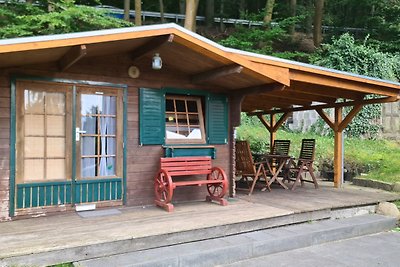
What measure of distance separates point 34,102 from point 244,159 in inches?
140

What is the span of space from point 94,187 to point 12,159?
1064mm

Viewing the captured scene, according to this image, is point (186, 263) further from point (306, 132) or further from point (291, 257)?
point (306, 132)

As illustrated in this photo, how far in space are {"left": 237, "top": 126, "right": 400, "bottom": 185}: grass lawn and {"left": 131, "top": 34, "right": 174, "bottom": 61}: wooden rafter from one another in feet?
19.4

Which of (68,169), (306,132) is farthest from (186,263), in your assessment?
(306,132)

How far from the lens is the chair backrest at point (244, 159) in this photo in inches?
252

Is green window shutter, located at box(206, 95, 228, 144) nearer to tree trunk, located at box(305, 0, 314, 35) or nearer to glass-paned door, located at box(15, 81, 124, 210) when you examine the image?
glass-paned door, located at box(15, 81, 124, 210)

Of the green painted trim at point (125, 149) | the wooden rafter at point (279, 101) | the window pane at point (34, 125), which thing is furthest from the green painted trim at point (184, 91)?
the wooden rafter at point (279, 101)

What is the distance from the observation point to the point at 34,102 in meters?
4.57

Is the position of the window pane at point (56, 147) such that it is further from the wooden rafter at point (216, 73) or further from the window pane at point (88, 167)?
the wooden rafter at point (216, 73)

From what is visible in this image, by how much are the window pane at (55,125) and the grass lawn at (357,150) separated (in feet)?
21.7

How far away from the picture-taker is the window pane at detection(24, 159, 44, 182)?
452 cm

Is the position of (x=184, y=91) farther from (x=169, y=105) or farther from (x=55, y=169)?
(x=55, y=169)

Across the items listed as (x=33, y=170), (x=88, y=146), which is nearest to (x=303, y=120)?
(x=88, y=146)

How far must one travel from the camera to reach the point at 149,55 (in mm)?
5160
